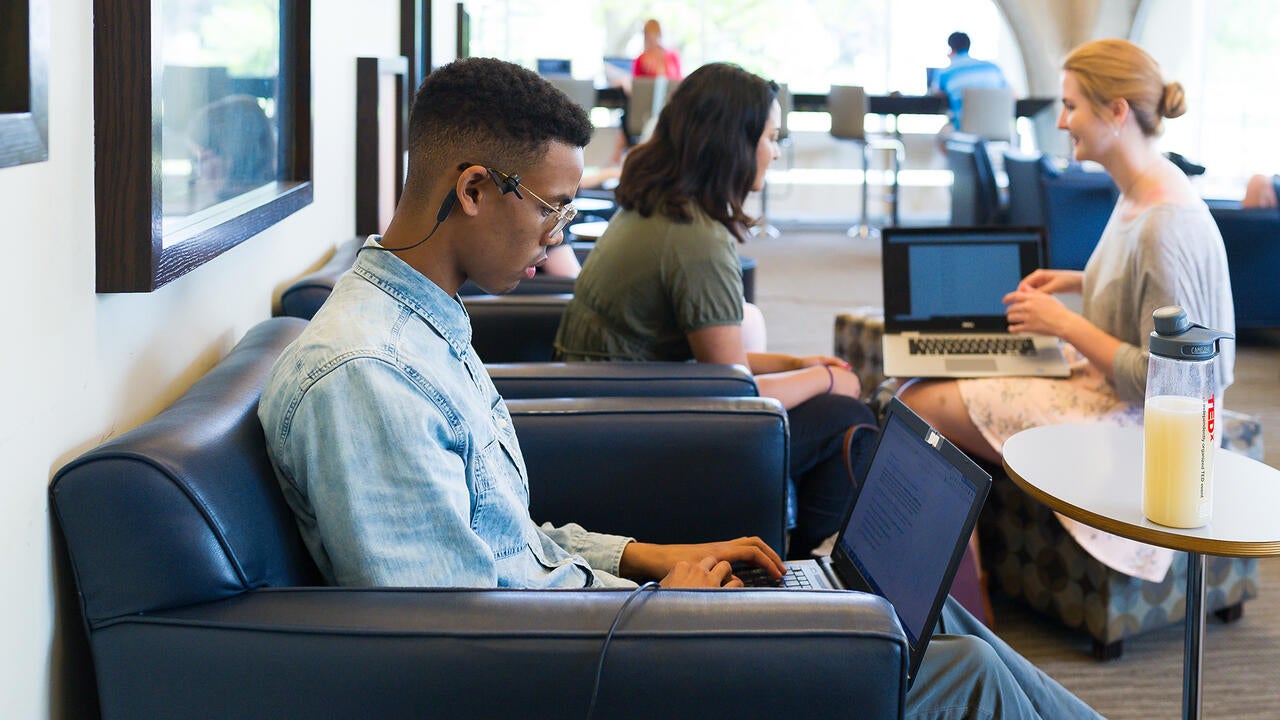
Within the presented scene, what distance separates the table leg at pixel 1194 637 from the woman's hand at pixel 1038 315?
90 cm

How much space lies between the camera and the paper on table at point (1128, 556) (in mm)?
2457

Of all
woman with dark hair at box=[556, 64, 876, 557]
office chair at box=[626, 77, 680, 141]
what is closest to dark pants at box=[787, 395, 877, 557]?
woman with dark hair at box=[556, 64, 876, 557]

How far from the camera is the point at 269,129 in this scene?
212 centimetres

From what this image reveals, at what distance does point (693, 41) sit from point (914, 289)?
884 centimetres

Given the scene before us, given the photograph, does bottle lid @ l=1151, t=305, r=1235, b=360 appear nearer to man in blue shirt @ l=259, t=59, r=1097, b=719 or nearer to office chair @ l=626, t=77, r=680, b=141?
man in blue shirt @ l=259, t=59, r=1097, b=719

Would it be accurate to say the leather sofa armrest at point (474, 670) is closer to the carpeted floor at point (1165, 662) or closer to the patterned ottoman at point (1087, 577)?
the carpeted floor at point (1165, 662)

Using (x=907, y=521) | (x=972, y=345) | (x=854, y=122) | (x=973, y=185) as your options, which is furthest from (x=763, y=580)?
(x=854, y=122)

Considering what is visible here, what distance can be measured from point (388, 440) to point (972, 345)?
6.71ft

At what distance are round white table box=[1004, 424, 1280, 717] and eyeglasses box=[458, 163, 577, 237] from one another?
766 mm

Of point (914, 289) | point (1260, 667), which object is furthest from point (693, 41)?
point (1260, 667)

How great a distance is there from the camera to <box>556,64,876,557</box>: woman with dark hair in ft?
8.05

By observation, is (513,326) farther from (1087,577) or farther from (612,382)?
(1087,577)

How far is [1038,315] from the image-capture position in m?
2.60

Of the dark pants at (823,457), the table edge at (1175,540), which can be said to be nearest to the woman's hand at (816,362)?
the dark pants at (823,457)
